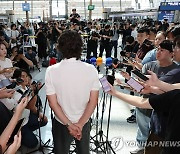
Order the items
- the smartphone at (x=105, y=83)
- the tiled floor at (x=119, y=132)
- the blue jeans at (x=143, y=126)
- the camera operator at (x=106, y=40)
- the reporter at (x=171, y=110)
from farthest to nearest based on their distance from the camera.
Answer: the camera operator at (x=106, y=40) → the tiled floor at (x=119, y=132) → the blue jeans at (x=143, y=126) → the smartphone at (x=105, y=83) → the reporter at (x=171, y=110)

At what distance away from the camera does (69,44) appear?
5.21ft

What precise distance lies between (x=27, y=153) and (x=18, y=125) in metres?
1.39

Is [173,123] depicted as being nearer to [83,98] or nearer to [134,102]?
[134,102]

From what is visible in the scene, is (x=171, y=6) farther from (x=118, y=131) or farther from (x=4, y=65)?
Result: (x=4, y=65)

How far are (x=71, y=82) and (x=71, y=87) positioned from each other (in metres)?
0.03

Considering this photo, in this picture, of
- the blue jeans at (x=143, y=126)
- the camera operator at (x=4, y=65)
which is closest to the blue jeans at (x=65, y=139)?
the blue jeans at (x=143, y=126)

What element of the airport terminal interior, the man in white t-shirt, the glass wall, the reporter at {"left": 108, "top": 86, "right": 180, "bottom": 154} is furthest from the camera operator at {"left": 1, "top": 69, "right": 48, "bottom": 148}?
the glass wall

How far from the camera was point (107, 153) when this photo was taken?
2.73 meters

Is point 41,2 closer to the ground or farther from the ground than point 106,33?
farther from the ground

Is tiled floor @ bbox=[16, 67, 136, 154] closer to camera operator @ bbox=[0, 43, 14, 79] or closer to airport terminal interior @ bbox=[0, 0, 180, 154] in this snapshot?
airport terminal interior @ bbox=[0, 0, 180, 154]

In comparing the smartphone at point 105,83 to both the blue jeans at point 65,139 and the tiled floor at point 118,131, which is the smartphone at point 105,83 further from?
the tiled floor at point 118,131

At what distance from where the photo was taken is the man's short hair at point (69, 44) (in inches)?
62.6

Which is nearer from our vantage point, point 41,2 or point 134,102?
point 134,102

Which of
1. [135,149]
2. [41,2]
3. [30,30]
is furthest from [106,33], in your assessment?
[41,2]
